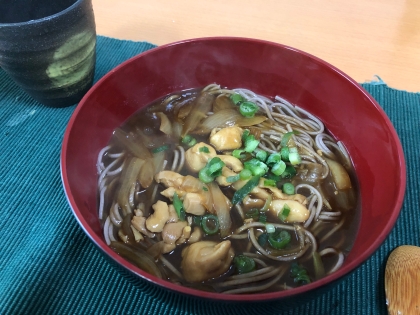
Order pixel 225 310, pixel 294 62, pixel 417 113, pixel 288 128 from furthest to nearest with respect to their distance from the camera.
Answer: pixel 417 113, pixel 288 128, pixel 294 62, pixel 225 310

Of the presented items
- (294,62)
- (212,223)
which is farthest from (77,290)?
(294,62)

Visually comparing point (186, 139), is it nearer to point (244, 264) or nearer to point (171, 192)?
point (171, 192)

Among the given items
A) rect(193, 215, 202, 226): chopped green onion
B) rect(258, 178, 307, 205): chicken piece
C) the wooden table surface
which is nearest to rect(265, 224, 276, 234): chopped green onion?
rect(258, 178, 307, 205): chicken piece

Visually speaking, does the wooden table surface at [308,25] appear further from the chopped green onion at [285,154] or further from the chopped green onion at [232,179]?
the chopped green onion at [232,179]

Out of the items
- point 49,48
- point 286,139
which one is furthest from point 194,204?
point 49,48

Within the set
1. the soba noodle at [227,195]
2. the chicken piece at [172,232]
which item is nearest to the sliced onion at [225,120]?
the soba noodle at [227,195]

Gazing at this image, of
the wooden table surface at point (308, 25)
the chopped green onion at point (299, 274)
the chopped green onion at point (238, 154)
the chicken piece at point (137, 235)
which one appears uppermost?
the wooden table surface at point (308, 25)

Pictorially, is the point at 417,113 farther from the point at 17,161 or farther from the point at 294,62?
the point at 17,161
